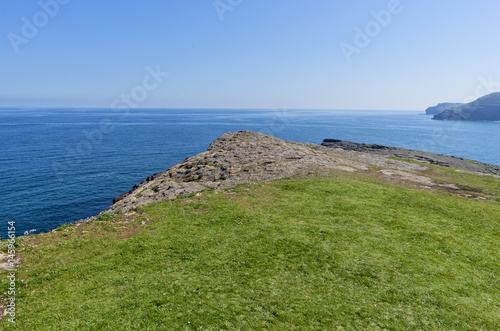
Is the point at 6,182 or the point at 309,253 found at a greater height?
the point at 309,253

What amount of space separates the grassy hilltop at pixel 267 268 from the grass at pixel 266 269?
0.08 m

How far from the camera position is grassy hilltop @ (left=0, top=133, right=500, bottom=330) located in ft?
40.7

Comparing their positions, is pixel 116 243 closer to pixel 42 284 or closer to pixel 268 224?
pixel 42 284

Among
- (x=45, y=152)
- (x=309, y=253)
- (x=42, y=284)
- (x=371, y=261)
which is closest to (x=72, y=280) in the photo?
(x=42, y=284)

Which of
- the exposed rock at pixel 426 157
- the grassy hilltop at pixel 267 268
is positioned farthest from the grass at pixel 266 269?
the exposed rock at pixel 426 157

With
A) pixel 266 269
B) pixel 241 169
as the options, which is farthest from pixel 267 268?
pixel 241 169

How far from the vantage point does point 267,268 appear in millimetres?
16172

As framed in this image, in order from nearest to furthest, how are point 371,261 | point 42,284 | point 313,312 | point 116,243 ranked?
point 313,312 → point 42,284 → point 371,261 → point 116,243

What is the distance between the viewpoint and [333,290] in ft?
47.4

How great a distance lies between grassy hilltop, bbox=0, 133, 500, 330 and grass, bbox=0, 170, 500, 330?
8cm

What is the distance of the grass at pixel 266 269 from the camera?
1239cm

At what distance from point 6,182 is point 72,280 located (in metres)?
70.8

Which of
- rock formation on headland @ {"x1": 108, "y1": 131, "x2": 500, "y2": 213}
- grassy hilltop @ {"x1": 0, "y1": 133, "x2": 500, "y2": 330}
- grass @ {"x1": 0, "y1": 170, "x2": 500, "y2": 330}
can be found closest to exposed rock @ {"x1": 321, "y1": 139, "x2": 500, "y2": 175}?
rock formation on headland @ {"x1": 108, "y1": 131, "x2": 500, "y2": 213}

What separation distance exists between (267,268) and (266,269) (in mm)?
120
